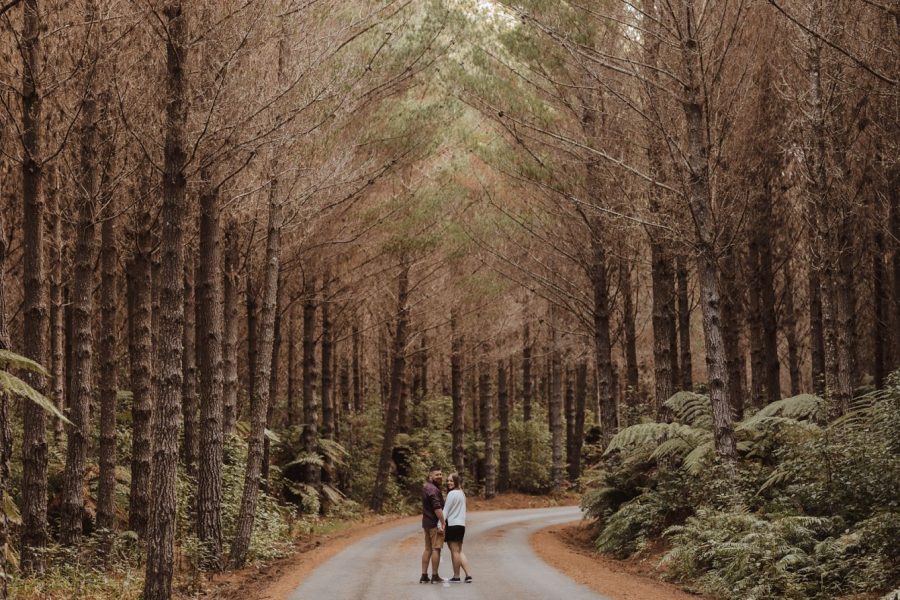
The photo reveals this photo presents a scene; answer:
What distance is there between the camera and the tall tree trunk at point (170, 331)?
9.55 meters

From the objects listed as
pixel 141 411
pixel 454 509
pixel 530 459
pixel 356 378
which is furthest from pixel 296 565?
pixel 356 378

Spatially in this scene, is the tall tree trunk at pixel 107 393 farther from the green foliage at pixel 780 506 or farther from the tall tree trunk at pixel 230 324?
the green foliage at pixel 780 506

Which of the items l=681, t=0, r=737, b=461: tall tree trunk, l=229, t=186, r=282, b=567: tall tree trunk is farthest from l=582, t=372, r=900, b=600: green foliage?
l=229, t=186, r=282, b=567: tall tree trunk

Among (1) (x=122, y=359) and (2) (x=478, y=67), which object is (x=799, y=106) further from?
(1) (x=122, y=359)

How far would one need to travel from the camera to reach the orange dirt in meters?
10.9

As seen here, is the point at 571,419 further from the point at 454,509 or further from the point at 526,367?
the point at 454,509

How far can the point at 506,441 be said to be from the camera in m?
33.2

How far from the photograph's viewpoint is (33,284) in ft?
34.9

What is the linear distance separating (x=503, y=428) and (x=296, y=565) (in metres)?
19.7

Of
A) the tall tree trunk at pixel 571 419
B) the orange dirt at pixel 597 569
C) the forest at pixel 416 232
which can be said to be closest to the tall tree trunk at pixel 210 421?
the forest at pixel 416 232

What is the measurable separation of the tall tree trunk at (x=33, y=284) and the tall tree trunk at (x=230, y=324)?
6.57 meters

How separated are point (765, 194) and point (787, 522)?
11.6 m

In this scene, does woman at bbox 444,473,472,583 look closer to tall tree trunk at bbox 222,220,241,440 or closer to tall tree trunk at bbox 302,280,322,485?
tall tree trunk at bbox 222,220,241,440

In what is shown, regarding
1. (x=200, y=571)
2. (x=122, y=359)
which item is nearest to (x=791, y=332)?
(x=200, y=571)
